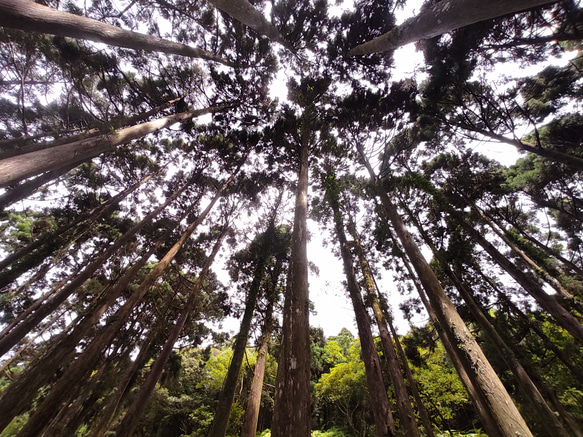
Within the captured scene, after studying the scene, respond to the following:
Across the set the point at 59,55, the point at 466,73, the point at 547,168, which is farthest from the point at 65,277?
the point at 547,168

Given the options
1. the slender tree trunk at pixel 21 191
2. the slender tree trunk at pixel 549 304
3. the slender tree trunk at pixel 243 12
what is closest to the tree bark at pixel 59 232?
the slender tree trunk at pixel 21 191

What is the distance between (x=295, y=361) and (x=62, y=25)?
21.6 ft

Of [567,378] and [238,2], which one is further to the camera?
[567,378]

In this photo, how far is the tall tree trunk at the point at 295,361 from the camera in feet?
8.14

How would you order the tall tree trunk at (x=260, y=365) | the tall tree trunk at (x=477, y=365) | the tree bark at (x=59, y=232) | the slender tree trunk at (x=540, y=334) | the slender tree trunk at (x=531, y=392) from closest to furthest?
the tall tree trunk at (x=477, y=365), the slender tree trunk at (x=531, y=392), the tall tree trunk at (x=260, y=365), the slender tree trunk at (x=540, y=334), the tree bark at (x=59, y=232)

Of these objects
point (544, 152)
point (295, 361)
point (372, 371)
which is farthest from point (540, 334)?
point (295, 361)

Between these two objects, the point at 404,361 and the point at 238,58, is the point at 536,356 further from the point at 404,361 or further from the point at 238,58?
the point at 238,58

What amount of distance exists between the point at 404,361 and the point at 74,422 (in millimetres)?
15243

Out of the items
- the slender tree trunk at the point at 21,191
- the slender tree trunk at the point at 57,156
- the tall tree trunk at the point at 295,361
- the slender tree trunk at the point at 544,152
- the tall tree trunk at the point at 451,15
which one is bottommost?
the tall tree trunk at the point at 295,361

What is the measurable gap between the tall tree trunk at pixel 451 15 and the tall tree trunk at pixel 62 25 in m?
5.99

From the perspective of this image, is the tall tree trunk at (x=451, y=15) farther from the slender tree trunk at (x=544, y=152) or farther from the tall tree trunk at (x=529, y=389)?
the tall tree trunk at (x=529, y=389)

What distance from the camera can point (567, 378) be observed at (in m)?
9.24

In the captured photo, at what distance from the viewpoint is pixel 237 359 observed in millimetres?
7805

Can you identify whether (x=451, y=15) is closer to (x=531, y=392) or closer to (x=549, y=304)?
(x=549, y=304)
